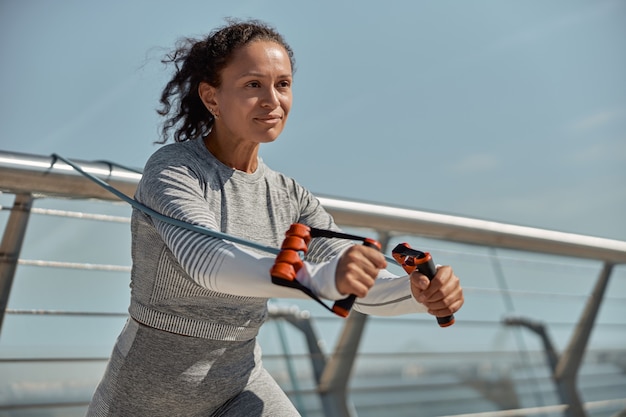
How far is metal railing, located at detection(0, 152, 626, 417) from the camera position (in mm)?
1856

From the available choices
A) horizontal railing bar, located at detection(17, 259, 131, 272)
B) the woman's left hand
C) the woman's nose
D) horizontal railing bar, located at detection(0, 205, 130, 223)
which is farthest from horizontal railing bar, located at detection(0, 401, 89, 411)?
the woman's left hand

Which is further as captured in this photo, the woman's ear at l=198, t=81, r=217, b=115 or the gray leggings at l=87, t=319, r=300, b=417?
the woman's ear at l=198, t=81, r=217, b=115

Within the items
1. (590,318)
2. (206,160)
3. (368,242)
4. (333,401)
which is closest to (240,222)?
(206,160)

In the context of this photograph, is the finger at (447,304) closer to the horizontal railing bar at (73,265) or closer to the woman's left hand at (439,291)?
the woman's left hand at (439,291)

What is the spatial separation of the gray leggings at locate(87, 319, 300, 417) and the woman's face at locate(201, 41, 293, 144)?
0.38 metres

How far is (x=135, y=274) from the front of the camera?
137 cm

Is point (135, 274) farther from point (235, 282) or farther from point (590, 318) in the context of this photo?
point (590, 318)

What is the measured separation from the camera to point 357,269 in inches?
36.8

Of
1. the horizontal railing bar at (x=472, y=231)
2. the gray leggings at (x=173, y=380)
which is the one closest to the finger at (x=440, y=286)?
the gray leggings at (x=173, y=380)

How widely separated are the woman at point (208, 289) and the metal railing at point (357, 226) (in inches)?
22.5

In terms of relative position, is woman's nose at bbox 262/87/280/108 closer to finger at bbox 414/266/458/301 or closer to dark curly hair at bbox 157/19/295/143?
dark curly hair at bbox 157/19/295/143

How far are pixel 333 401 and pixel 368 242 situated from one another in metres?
1.67

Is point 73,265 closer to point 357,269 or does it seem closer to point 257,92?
point 257,92

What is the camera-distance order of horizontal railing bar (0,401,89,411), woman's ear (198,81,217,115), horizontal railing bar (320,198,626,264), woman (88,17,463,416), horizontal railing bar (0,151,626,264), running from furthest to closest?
horizontal railing bar (320,198,626,264), horizontal railing bar (0,401,89,411), horizontal railing bar (0,151,626,264), woman's ear (198,81,217,115), woman (88,17,463,416)
